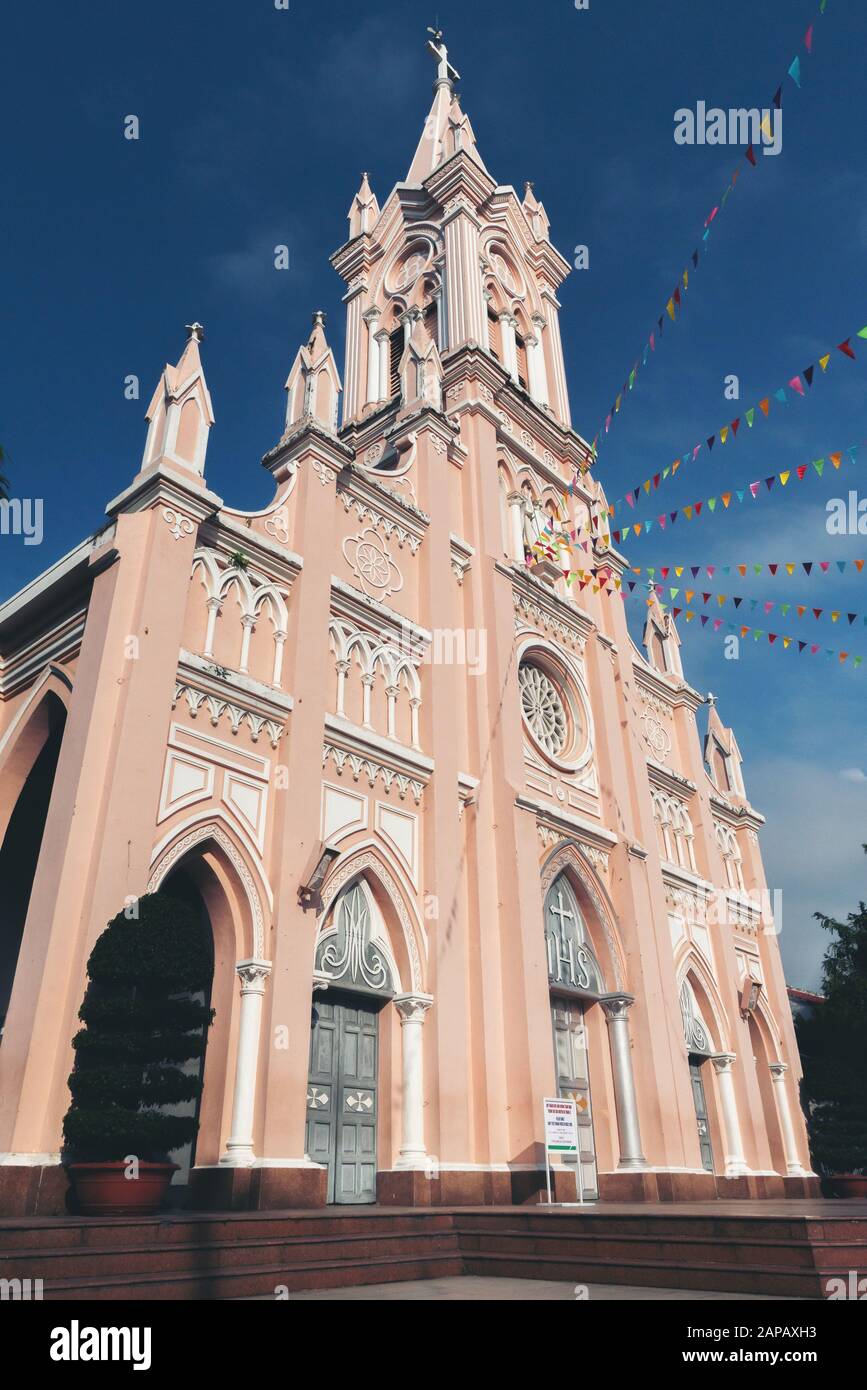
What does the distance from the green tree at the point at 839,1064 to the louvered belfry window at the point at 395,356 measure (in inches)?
711

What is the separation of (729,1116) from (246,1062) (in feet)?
43.1

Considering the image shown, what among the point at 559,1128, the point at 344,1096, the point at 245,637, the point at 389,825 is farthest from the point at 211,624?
the point at 559,1128

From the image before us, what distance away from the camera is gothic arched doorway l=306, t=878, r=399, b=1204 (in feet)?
40.1

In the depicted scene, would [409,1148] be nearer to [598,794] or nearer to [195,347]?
[598,794]

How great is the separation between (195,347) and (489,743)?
309 inches

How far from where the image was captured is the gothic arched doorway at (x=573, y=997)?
635 inches

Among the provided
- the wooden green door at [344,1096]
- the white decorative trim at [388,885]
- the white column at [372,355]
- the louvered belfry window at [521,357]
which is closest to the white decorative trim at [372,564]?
the white decorative trim at [388,885]

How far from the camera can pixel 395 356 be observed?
25.0 meters

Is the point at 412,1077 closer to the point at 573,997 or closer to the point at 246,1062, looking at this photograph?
the point at 246,1062

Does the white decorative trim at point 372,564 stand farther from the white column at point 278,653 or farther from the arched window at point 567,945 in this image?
the arched window at point 567,945

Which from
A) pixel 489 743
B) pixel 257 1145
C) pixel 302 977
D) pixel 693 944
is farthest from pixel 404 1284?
pixel 693 944

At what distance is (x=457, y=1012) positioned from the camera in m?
13.8

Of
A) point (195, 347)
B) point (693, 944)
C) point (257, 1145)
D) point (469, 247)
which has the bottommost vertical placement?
point (257, 1145)

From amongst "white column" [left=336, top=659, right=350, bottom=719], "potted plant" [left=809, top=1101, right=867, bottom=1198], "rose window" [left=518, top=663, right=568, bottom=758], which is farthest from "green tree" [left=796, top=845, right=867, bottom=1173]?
"white column" [left=336, top=659, right=350, bottom=719]
